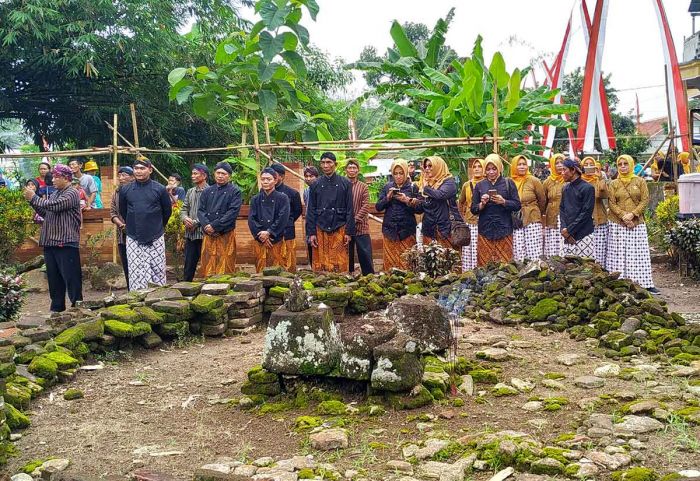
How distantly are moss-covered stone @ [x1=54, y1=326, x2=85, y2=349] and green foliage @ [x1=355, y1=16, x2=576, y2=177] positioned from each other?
7.35 metres

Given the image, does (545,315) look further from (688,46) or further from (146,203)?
(688,46)

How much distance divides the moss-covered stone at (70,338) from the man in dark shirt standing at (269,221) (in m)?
3.45

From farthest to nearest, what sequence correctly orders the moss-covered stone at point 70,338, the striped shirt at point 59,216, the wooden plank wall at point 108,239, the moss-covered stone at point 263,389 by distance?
the wooden plank wall at point 108,239
the striped shirt at point 59,216
the moss-covered stone at point 70,338
the moss-covered stone at point 263,389

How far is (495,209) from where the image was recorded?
9.52 m

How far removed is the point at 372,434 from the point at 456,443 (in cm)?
52

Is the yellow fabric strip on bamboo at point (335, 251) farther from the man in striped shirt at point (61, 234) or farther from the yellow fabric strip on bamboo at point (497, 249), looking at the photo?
the man in striped shirt at point (61, 234)

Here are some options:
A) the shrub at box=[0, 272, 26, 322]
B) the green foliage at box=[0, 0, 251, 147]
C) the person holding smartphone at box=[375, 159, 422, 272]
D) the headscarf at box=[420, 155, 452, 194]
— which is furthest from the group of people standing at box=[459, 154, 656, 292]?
the green foliage at box=[0, 0, 251, 147]

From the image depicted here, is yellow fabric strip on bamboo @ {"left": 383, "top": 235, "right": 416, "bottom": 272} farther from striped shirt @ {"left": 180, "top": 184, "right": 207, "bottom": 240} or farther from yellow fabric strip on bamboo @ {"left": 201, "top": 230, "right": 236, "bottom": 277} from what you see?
striped shirt @ {"left": 180, "top": 184, "right": 207, "bottom": 240}

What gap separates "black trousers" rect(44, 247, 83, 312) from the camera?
8.67 meters

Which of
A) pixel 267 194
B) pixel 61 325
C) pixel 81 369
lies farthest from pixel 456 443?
pixel 267 194

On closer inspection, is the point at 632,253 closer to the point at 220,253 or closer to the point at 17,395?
the point at 220,253

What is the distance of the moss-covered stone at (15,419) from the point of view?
15.3 feet

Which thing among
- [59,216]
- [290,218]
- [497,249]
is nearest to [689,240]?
[497,249]

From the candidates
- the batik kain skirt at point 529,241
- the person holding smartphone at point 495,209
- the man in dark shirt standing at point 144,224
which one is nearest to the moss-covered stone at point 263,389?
the man in dark shirt standing at point 144,224
